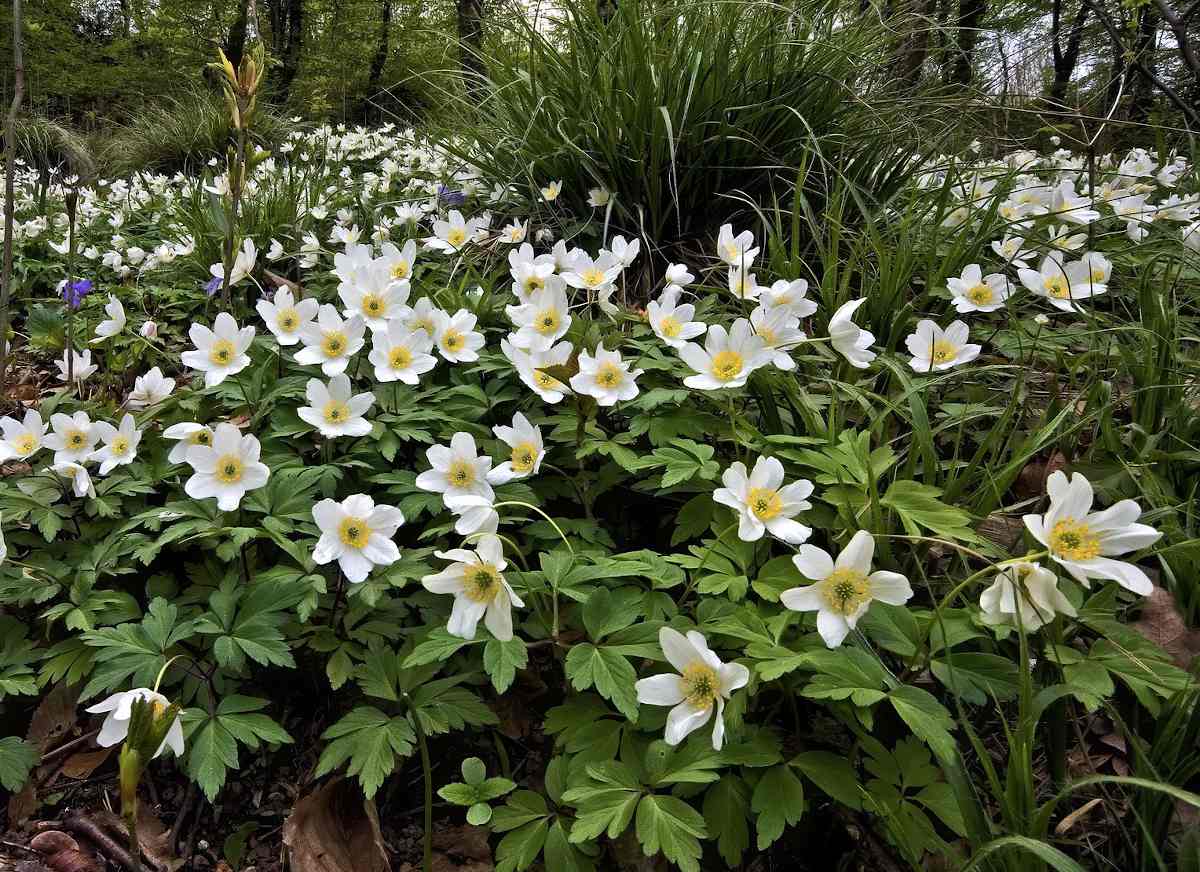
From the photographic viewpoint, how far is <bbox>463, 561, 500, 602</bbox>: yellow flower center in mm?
1259

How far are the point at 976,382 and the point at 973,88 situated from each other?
1977 millimetres

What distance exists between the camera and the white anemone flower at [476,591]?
4.11 ft

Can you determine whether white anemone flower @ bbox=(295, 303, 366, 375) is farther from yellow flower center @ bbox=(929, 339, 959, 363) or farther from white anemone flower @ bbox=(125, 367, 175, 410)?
yellow flower center @ bbox=(929, 339, 959, 363)

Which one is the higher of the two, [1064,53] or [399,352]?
[1064,53]

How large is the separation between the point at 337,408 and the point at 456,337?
0.42 meters

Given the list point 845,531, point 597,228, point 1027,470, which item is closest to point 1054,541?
point 845,531

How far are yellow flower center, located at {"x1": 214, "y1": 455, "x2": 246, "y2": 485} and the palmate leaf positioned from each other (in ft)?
1.45

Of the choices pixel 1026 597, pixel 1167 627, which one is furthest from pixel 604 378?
pixel 1167 627

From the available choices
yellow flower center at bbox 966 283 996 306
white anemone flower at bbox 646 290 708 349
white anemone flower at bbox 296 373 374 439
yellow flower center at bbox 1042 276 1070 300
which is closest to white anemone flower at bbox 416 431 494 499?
white anemone flower at bbox 296 373 374 439

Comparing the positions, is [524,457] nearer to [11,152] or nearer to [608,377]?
[608,377]

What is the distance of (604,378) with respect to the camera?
66.1 inches

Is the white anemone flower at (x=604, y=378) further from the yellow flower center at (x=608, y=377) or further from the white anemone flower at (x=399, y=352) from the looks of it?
the white anemone flower at (x=399, y=352)

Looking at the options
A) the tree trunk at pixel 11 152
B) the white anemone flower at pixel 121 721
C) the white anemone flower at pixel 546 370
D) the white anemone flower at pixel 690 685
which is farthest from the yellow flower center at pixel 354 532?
the tree trunk at pixel 11 152

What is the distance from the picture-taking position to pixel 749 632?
48.9 inches
